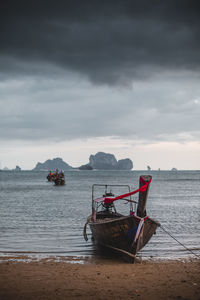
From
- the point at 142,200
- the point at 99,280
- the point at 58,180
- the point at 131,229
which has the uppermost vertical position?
the point at 142,200

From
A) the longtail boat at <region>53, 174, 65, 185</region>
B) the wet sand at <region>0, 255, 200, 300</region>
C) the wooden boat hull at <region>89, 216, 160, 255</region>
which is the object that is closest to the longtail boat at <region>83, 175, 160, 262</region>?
the wooden boat hull at <region>89, 216, 160, 255</region>

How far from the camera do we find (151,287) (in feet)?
31.6

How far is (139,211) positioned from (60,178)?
76045 mm

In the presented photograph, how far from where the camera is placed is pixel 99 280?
10.4 metres

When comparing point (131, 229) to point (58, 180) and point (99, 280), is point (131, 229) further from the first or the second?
point (58, 180)

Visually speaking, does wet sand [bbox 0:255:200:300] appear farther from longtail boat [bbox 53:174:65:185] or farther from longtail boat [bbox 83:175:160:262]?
longtail boat [bbox 53:174:65:185]

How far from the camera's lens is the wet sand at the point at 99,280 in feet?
29.3

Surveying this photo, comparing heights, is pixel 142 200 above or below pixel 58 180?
above

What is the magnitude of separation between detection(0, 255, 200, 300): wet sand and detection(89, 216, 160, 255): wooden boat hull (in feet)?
2.44

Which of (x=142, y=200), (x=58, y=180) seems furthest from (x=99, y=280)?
(x=58, y=180)

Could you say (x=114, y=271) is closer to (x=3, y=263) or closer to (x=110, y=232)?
(x=110, y=232)

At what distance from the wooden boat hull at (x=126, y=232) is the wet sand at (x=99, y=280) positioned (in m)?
0.74

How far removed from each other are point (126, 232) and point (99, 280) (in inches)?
131

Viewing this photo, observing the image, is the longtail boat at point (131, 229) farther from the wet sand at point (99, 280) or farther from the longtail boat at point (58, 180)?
the longtail boat at point (58, 180)
